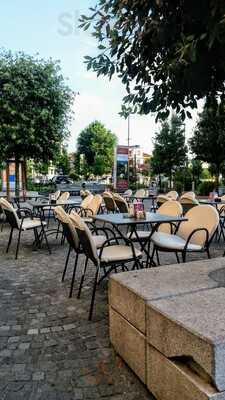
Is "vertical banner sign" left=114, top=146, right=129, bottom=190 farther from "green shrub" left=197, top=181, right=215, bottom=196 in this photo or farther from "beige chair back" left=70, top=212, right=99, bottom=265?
"beige chair back" left=70, top=212, right=99, bottom=265

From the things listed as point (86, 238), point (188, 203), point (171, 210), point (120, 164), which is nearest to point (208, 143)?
point (120, 164)

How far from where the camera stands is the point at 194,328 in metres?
1.60

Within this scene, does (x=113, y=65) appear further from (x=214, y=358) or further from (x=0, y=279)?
(x=0, y=279)

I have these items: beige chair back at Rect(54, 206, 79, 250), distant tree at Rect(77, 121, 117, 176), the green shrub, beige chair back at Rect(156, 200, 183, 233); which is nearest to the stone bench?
beige chair back at Rect(54, 206, 79, 250)

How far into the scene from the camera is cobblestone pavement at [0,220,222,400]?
2.06 meters

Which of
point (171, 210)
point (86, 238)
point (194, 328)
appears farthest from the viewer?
point (171, 210)

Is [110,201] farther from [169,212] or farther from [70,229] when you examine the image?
[70,229]

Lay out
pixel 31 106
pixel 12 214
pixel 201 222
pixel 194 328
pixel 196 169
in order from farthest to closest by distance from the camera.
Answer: pixel 196 169, pixel 31 106, pixel 12 214, pixel 201 222, pixel 194 328

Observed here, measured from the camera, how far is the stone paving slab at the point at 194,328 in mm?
1476

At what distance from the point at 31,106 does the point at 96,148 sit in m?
34.3

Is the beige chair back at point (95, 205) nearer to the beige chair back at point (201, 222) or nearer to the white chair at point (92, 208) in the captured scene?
the white chair at point (92, 208)

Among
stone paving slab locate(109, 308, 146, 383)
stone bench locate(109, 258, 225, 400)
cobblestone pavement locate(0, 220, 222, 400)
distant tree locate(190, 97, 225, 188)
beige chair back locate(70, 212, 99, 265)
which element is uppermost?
distant tree locate(190, 97, 225, 188)

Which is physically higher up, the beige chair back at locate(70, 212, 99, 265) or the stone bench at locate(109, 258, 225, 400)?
the beige chair back at locate(70, 212, 99, 265)

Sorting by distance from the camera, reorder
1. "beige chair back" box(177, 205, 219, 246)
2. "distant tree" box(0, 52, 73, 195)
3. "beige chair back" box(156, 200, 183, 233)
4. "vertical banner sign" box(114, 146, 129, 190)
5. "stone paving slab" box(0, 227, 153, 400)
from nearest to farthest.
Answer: "stone paving slab" box(0, 227, 153, 400), "beige chair back" box(177, 205, 219, 246), "beige chair back" box(156, 200, 183, 233), "distant tree" box(0, 52, 73, 195), "vertical banner sign" box(114, 146, 129, 190)
